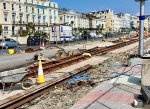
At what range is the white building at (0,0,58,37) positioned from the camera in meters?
85.2

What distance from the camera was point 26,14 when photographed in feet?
315

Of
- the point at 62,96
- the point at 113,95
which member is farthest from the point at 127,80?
the point at 62,96

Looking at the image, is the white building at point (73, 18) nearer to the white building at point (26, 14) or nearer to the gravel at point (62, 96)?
the white building at point (26, 14)

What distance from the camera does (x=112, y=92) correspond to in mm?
10492

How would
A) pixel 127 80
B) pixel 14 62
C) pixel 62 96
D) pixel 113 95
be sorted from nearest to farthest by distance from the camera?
1. pixel 113 95
2. pixel 62 96
3. pixel 127 80
4. pixel 14 62

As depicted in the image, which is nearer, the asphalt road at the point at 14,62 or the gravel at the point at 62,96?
the gravel at the point at 62,96

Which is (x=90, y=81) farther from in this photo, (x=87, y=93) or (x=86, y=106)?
(x=86, y=106)

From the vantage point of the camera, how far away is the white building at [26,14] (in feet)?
280

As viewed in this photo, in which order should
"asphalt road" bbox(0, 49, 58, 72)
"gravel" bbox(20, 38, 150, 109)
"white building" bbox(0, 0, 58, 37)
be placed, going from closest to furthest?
"gravel" bbox(20, 38, 150, 109) < "asphalt road" bbox(0, 49, 58, 72) < "white building" bbox(0, 0, 58, 37)

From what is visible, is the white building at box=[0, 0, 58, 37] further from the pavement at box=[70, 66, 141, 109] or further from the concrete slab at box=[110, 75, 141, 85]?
the pavement at box=[70, 66, 141, 109]

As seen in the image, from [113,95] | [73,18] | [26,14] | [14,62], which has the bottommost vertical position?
[14,62]

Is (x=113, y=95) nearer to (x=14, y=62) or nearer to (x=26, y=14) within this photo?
(x=14, y=62)

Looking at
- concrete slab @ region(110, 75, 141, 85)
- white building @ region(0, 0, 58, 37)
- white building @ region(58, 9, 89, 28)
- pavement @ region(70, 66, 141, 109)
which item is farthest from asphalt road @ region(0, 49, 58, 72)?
white building @ region(58, 9, 89, 28)

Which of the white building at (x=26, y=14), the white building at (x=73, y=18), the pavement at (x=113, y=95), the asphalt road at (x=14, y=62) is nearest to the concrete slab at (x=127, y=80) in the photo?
the pavement at (x=113, y=95)
